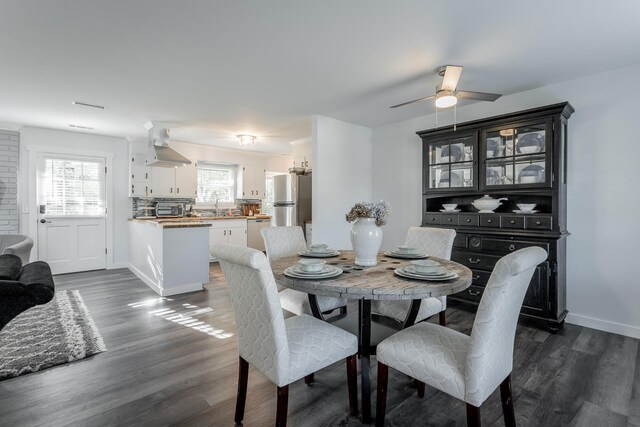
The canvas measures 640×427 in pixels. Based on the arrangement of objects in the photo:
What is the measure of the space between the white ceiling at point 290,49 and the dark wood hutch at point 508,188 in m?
0.46

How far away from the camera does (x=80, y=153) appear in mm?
5145

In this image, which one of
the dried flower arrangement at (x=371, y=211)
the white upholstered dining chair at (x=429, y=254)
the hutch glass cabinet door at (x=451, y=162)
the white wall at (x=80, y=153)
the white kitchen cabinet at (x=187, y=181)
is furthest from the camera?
the white kitchen cabinet at (x=187, y=181)


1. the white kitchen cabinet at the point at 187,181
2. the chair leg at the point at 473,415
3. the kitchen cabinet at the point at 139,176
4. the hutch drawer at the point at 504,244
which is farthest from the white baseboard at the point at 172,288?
the chair leg at the point at 473,415

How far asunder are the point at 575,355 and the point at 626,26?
7.63 feet

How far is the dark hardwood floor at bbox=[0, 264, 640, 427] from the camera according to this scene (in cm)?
167

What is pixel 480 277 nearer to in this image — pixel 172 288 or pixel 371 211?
pixel 371 211

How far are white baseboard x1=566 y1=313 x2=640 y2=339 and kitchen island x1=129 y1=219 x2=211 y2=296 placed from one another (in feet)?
13.5

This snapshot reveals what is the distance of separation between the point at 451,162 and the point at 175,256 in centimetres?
349

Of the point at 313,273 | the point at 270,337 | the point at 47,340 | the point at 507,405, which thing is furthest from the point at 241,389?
the point at 47,340

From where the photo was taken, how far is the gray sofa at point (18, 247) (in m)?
2.74

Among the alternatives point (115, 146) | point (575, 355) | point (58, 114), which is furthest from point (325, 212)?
point (115, 146)

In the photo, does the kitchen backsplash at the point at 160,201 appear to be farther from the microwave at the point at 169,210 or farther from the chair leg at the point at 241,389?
the chair leg at the point at 241,389

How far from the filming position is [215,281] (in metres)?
4.63

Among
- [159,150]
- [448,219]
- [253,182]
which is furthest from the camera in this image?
A: [253,182]
